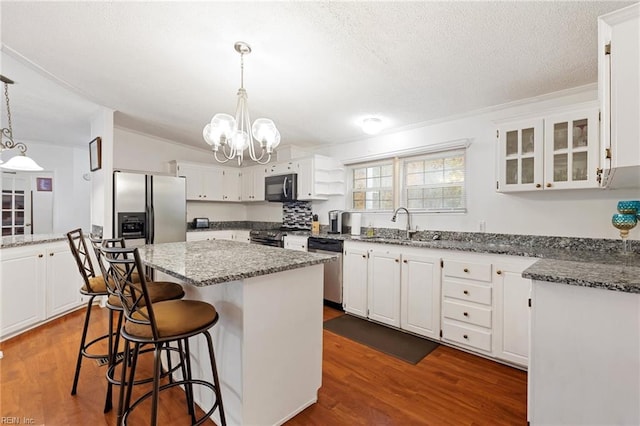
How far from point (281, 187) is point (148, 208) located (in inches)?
74.4

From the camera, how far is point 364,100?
288 cm

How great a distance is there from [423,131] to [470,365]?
8.23 ft

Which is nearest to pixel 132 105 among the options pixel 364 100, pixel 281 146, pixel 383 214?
pixel 281 146

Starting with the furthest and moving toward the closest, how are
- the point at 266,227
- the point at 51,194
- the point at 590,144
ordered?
the point at 266,227
the point at 51,194
the point at 590,144

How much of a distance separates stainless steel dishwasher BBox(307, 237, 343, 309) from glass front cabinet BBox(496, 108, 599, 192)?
1.84 meters

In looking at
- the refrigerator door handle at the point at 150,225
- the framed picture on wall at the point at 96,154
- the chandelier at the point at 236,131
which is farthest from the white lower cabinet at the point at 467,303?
the framed picture on wall at the point at 96,154

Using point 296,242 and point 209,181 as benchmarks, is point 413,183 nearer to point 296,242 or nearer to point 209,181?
point 296,242

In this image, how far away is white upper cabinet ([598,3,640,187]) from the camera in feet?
4.29

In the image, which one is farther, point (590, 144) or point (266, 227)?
point (266, 227)

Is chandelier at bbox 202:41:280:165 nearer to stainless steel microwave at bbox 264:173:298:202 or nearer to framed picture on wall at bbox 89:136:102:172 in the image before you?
stainless steel microwave at bbox 264:173:298:202

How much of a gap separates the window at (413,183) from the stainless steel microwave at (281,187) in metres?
0.89

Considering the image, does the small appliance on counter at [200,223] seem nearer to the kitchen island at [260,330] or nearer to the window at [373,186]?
the window at [373,186]

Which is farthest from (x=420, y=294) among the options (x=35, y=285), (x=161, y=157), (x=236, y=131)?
(x=161, y=157)

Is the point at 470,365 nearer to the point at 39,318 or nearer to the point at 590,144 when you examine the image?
the point at 590,144
